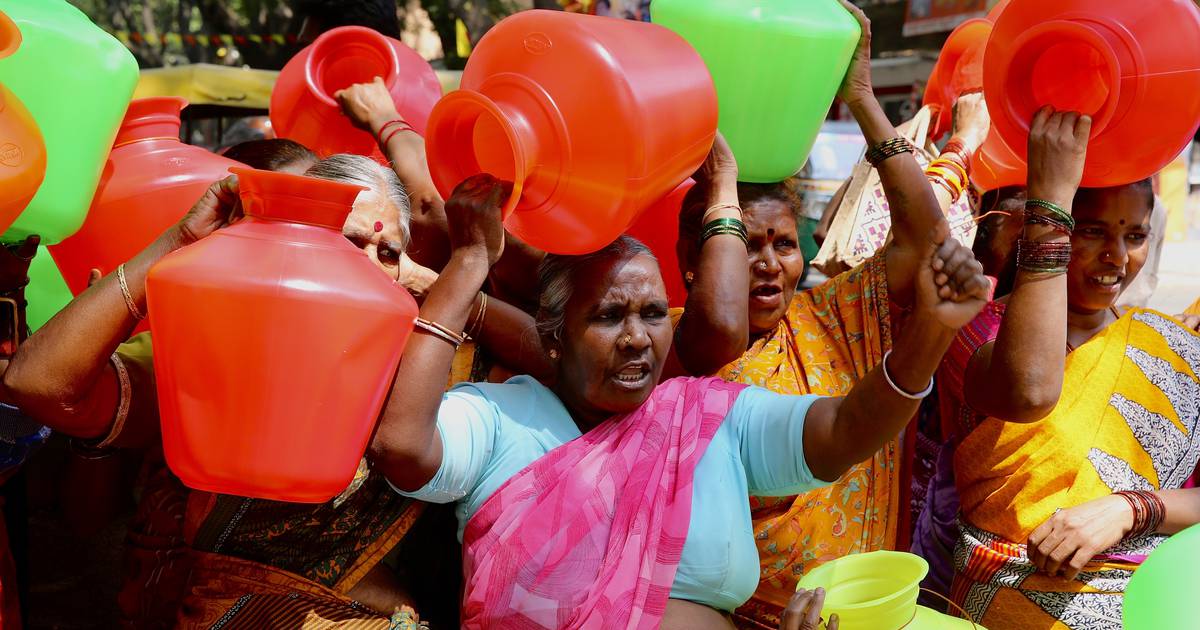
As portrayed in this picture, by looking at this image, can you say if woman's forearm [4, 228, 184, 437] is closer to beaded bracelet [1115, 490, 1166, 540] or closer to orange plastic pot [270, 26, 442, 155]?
orange plastic pot [270, 26, 442, 155]

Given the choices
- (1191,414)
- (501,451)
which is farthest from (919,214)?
(501,451)

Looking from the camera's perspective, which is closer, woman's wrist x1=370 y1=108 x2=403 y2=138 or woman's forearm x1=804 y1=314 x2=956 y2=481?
woman's forearm x1=804 y1=314 x2=956 y2=481

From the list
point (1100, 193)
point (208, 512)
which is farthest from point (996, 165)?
point (208, 512)

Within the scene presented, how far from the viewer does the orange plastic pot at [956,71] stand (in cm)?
291

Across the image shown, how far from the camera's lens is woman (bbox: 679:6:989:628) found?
233 cm

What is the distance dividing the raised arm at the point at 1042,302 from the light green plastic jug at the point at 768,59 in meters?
0.46

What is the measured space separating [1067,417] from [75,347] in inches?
81.4

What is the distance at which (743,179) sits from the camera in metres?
2.47

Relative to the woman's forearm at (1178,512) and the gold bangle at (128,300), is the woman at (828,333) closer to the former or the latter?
the woman's forearm at (1178,512)

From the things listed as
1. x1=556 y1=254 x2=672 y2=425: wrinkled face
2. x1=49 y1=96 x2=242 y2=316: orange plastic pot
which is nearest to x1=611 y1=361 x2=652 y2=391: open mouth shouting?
x1=556 y1=254 x2=672 y2=425: wrinkled face

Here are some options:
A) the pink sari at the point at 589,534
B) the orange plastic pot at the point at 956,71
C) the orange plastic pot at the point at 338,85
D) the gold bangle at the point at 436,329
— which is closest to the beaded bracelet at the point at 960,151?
the orange plastic pot at the point at 956,71

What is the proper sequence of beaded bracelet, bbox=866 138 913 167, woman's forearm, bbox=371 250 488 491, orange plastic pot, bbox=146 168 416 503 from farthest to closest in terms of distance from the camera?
beaded bracelet, bbox=866 138 913 167 < woman's forearm, bbox=371 250 488 491 < orange plastic pot, bbox=146 168 416 503

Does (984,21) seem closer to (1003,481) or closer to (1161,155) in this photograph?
(1161,155)

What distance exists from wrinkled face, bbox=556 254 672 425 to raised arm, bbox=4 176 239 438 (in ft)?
2.31
